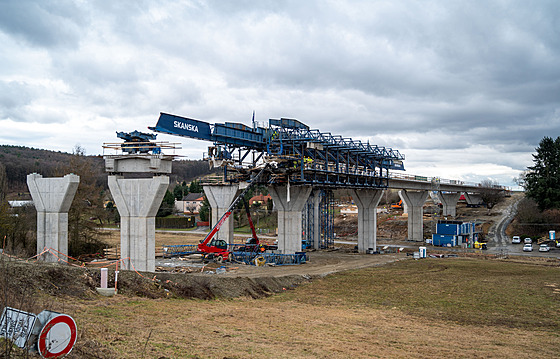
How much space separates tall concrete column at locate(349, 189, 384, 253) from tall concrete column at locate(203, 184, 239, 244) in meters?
20.6

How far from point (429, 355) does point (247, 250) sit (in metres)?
36.0

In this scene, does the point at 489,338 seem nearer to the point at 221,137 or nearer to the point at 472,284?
the point at 472,284

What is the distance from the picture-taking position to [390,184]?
6800 cm

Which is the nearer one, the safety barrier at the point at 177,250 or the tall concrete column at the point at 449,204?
the safety barrier at the point at 177,250

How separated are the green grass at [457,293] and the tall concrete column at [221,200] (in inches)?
643

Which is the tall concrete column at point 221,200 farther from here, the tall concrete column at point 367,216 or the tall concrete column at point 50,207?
the tall concrete column at point 367,216

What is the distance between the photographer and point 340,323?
19.4 m

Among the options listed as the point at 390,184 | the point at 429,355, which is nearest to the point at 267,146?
the point at 390,184

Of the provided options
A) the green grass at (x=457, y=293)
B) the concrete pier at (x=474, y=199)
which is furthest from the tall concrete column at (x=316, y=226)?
the concrete pier at (x=474, y=199)

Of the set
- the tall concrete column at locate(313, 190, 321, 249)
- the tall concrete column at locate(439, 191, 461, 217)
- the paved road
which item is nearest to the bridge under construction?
the tall concrete column at locate(313, 190, 321, 249)

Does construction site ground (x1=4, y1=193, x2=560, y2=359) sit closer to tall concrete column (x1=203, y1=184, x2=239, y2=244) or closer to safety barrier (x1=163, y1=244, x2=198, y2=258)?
tall concrete column (x1=203, y1=184, x2=239, y2=244)

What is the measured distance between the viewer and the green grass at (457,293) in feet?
75.5

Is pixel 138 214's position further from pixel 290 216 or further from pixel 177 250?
pixel 177 250

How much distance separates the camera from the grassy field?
13086 mm
